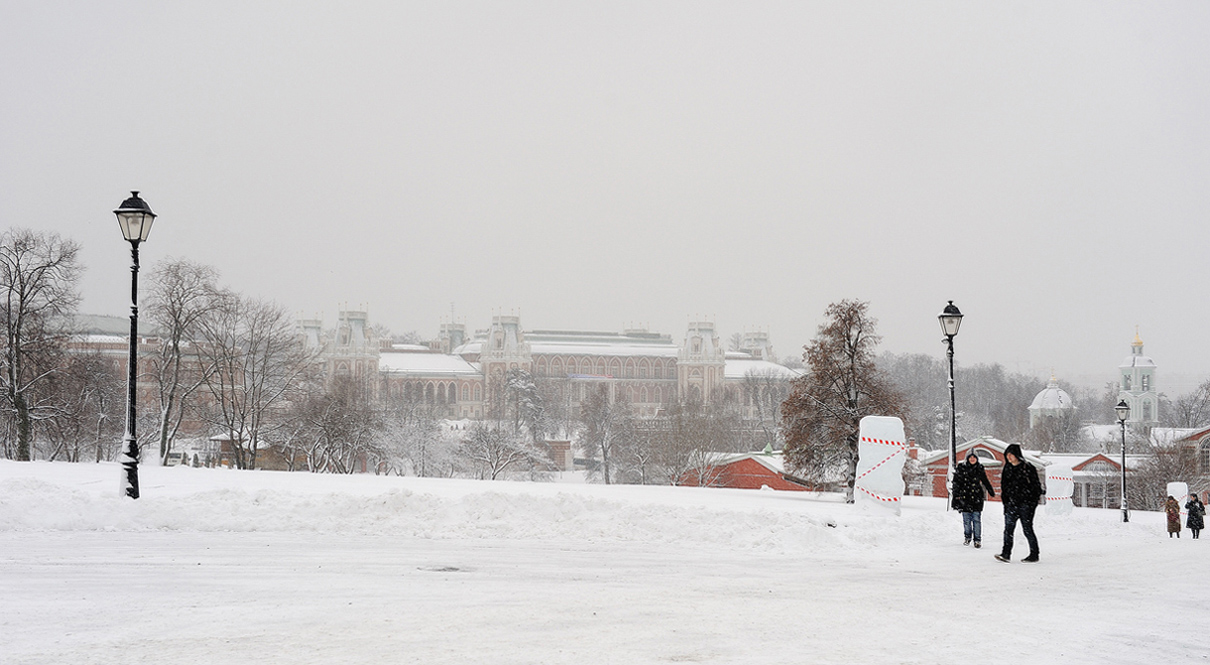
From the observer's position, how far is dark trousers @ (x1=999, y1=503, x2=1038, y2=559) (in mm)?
12531

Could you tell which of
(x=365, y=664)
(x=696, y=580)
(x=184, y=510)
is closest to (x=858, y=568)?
(x=696, y=580)

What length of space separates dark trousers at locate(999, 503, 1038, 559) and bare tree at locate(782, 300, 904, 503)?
69.5 feet

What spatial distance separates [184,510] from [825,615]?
9.47 metres

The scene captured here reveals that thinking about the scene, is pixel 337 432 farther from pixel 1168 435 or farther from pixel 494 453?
pixel 1168 435

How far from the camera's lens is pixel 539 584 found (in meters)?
9.95

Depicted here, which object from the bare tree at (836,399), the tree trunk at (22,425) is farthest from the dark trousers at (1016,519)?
the tree trunk at (22,425)

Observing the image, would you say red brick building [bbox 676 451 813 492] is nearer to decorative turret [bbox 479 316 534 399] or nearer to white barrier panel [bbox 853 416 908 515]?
white barrier panel [bbox 853 416 908 515]

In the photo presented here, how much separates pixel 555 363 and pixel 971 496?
528ft

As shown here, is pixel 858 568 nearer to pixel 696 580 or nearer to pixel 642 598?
pixel 696 580

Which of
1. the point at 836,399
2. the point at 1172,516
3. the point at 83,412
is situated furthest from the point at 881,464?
the point at 83,412

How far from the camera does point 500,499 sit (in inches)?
597

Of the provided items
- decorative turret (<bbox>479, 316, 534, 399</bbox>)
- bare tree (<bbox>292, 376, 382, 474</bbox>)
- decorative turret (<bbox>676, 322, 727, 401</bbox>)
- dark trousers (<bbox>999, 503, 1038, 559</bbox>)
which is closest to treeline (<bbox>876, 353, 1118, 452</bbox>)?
decorative turret (<bbox>676, 322, 727, 401</bbox>)

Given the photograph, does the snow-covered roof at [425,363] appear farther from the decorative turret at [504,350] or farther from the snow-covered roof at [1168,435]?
the snow-covered roof at [1168,435]

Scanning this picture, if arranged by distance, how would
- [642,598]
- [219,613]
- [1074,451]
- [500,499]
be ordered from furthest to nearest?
[1074,451] → [500,499] → [642,598] → [219,613]
